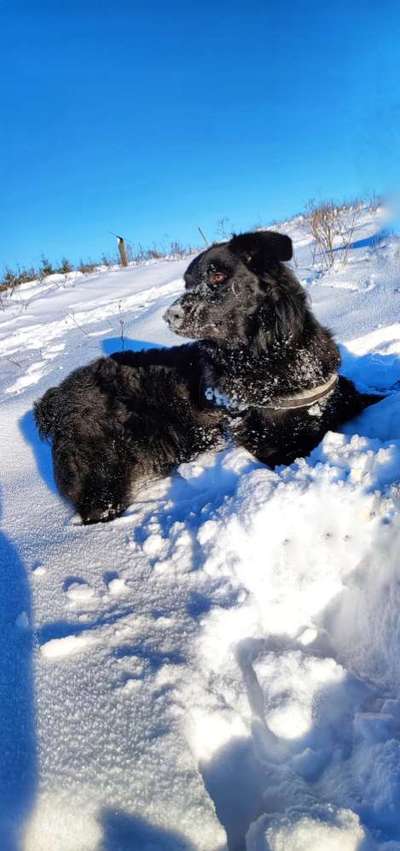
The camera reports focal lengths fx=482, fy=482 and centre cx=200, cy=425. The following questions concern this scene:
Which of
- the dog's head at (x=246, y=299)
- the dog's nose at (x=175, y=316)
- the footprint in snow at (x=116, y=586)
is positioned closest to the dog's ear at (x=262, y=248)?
the dog's head at (x=246, y=299)

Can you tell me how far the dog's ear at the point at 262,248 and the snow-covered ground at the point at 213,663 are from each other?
116cm

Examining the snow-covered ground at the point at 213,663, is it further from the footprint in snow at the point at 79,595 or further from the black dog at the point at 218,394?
the black dog at the point at 218,394

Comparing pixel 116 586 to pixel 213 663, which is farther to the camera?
pixel 116 586

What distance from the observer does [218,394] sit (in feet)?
9.71

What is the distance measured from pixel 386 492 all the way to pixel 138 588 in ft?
3.41

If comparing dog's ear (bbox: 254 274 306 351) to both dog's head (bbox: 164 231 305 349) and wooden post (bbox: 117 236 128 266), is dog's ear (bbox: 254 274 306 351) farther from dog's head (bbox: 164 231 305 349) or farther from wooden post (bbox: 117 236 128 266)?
wooden post (bbox: 117 236 128 266)

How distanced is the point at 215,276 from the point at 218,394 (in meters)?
0.74

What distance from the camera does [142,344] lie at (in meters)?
5.29

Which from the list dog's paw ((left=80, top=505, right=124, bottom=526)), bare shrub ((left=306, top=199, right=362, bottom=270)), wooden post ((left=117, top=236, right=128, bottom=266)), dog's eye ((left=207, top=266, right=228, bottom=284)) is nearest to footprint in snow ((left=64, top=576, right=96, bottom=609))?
dog's paw ((left=80, top=505, right=124, bottom=526))

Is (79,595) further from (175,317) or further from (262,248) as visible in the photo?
(262,248)

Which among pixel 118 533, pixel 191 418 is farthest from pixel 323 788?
pixel 191 418

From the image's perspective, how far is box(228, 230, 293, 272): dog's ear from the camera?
2.86 m

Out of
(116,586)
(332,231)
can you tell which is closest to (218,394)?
(116,586)

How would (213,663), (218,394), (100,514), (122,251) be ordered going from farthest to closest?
(122,251) < (218,394) < (100,514) < (213,663)
